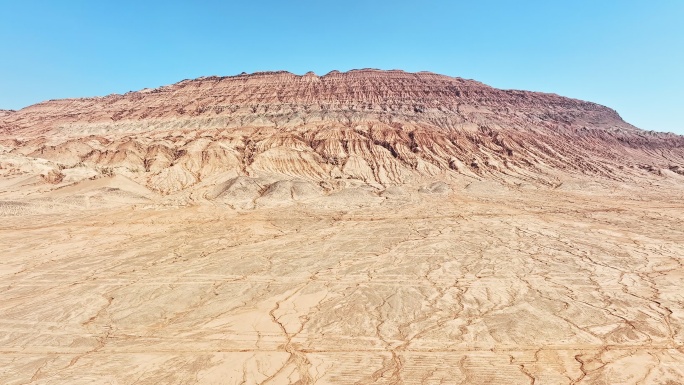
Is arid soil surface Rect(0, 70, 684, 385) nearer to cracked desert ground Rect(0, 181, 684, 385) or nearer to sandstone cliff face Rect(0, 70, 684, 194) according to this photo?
cracked desert ground Rect(0, 181, 684, 385)

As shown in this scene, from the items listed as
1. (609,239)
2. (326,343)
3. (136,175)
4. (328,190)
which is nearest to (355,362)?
(326,343)

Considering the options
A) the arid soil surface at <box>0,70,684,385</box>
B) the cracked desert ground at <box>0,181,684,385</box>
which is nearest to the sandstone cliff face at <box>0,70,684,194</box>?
the arid soil surface at <box>0,70,684,385</box>

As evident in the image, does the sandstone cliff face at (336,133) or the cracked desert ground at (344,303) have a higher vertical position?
the sandstone cliff face at (336,133)

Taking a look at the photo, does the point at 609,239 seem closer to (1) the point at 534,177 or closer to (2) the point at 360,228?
(2) the point at 360,228

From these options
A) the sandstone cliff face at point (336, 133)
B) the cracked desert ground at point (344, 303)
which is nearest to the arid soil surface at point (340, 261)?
the cracked desert ground at point (344, 303)

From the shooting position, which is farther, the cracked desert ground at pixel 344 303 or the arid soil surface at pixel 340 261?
the arid soil surface at pixel 340 261

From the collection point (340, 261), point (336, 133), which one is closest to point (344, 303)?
point (340, 261)

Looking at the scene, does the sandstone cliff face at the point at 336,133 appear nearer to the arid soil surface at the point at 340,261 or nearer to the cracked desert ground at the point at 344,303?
the arid soil surface at the point at 340,261

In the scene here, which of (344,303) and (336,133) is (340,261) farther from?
(336,133)
